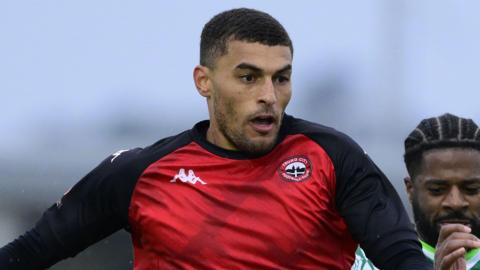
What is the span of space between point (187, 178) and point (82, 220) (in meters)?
0.41

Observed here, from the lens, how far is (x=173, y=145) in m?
5.84

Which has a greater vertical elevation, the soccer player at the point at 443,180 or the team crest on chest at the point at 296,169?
the team crest on chest at the point at 296,169

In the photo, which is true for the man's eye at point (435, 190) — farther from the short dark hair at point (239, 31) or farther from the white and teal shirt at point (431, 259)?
the short dark hair at point (239, 31)

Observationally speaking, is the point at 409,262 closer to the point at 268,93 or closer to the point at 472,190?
the point at 268,93

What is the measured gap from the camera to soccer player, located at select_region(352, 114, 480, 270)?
243 inches

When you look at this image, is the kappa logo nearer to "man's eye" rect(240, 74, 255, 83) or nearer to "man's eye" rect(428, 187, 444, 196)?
"man's eye" rect(240, 74, 255, 83)

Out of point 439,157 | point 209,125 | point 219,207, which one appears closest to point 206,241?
point 219,207

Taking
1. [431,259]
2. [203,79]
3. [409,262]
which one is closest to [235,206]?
[203,79]

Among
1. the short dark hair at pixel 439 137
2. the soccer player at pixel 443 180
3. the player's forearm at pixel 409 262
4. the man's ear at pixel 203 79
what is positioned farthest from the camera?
the short dark hair at pixel 439 137

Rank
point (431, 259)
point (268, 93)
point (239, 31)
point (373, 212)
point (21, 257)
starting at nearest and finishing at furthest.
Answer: point (373, 212) < point (268, 93) < point (239, 31) < point (21, 257) < point (431, 259)

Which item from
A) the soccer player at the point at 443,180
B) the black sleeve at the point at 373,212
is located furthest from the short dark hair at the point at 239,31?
the soccer player at the point at 443,180

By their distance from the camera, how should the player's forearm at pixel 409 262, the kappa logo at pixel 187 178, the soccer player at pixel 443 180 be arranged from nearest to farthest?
the player's forearm at pixel 409 262 → the kappa logo at pixel 187 178 → the soccer player at pixel 443 180

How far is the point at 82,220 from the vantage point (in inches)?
228

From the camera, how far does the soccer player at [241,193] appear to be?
5.49 meters
